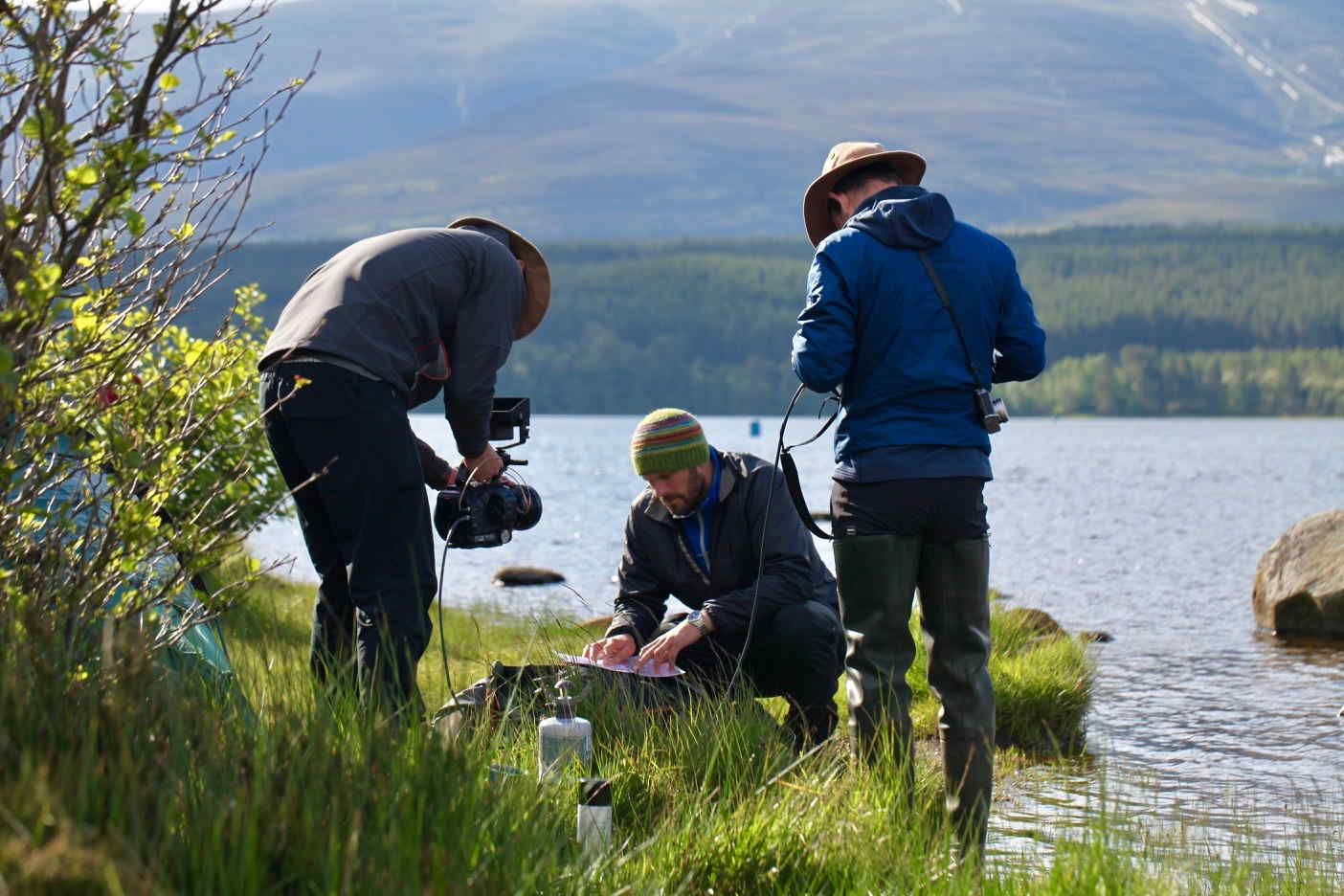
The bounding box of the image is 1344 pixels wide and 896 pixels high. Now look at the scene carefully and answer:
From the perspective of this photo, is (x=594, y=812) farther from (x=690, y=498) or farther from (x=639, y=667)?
(x=690, y=498)

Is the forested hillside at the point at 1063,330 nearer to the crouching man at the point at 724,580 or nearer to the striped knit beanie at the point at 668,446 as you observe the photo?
the crouching man at the point at 724,580

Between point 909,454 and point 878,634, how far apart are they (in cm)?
53

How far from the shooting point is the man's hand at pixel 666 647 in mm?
5520

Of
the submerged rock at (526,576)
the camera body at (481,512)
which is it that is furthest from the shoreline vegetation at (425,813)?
the submerged rock at (526,576)

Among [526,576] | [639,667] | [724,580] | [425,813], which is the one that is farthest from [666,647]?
[526,576]

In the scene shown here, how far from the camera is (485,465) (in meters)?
5.11

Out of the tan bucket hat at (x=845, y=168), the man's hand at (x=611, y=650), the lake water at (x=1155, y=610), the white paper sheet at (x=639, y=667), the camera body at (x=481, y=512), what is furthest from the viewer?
the lake water at (x=1155, y=610)

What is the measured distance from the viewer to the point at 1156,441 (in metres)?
92.5

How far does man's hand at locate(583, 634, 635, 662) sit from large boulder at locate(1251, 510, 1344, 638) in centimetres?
836

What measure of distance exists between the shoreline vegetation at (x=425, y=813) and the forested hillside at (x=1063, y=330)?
129 m

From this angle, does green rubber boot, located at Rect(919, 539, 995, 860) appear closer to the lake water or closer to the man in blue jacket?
the man in blue jacket

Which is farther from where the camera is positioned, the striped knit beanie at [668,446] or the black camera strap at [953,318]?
the striped knit beanie at [668,446]

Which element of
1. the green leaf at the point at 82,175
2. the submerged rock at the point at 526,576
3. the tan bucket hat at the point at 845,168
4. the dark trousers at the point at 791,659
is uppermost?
the green leaf at the point at 82,175

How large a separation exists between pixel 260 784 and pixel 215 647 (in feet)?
8.65
